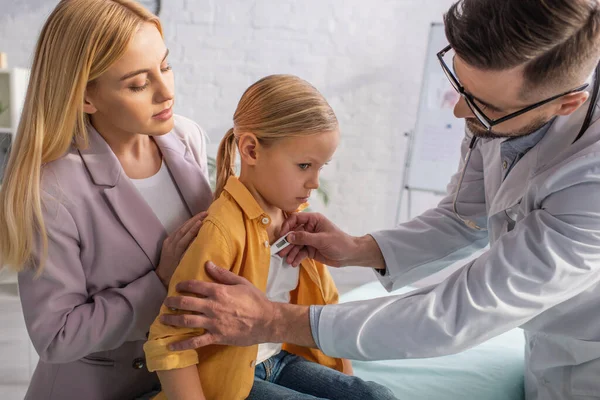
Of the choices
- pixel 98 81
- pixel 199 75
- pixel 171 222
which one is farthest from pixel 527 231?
pixel 199 75

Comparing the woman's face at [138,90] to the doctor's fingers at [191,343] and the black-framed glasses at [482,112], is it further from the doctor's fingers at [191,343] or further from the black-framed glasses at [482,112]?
the black-framed glasses at [482,112]

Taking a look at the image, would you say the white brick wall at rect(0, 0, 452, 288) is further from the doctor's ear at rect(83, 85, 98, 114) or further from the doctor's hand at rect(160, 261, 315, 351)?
the doctor's hand at rect(160, 261, 315, 351)

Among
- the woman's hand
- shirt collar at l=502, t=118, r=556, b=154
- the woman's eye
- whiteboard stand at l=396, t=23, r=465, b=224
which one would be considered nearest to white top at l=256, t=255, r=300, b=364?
the woman's hand

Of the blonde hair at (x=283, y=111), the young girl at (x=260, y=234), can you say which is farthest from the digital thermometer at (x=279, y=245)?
the blonde hair at (x=283, y=111)

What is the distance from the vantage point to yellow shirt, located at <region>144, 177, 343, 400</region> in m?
1.22

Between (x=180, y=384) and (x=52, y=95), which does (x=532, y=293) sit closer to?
(x=180, y=384)

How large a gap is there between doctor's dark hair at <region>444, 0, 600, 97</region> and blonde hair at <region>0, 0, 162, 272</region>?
68 centimetres

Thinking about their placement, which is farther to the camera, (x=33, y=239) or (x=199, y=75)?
(x=199, y=75)

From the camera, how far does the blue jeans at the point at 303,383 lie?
4.42 feet

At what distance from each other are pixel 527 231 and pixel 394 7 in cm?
399

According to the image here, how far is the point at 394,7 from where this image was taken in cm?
493

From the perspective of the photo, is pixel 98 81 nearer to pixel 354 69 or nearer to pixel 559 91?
pixel 559 91

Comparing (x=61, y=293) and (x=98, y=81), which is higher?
(x=98, y=81)

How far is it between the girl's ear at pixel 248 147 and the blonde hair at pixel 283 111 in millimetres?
11
